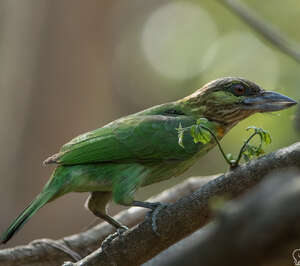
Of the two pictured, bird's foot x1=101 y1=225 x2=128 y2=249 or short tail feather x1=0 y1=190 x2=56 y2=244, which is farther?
short tail feather x1=0 y1=190 x2=56 y2=244

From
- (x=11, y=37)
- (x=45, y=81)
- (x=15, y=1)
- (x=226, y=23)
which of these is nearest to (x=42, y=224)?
(x=45, y=81)

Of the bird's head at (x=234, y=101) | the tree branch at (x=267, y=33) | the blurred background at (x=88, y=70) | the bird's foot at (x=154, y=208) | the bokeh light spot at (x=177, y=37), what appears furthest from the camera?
the bokeh light spot at (x=177, y=37)

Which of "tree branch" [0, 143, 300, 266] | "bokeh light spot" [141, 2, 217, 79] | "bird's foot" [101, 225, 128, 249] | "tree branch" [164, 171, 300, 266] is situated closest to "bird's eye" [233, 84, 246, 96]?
"bird's foot" [101, 225, 128, 249]

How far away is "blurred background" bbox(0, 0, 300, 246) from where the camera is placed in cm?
819

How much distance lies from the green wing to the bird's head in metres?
0.22

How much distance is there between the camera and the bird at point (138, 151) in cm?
376

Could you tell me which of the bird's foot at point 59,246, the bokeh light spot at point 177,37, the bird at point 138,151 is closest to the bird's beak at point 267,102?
the bird at point 138,151

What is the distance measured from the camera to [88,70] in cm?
951

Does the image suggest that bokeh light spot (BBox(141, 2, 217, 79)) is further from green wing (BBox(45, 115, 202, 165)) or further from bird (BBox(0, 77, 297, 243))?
green wing (BBox(45, 115, 202, 165))

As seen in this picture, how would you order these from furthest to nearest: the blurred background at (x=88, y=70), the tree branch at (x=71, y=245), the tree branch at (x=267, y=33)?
the blurred background at (x=88, y=70) < the tree branch at (x=267, y=33) < the tree branch at (x=71, y=245)

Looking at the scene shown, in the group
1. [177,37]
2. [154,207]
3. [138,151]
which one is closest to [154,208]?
[154,207]

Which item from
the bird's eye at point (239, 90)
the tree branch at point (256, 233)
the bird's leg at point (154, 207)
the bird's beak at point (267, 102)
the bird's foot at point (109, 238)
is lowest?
the bird's foot at point (109, 238)

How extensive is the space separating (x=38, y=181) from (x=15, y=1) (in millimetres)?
2904

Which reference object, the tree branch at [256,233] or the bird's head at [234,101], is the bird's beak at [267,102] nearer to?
A: the bird's head at [234,101]
